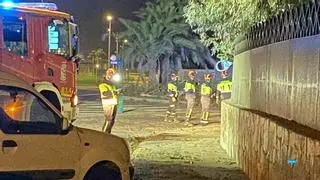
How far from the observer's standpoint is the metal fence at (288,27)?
28.0ft

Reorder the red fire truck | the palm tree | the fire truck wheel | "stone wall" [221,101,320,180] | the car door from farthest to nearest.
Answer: the palm tree < the fire truck wheel < the red fire truck < the car door < "stone wall" [221,101,320,180]

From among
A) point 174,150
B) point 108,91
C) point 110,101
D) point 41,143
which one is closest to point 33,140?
point 41,143

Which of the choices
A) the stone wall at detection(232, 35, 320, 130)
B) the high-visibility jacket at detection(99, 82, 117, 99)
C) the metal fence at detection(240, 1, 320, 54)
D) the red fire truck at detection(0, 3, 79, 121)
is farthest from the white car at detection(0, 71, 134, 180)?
the high-visibility jacket at detection(99, 82, 117, 99)

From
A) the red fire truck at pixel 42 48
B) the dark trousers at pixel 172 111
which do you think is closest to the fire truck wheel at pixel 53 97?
the red fire truck at pixel 42 48

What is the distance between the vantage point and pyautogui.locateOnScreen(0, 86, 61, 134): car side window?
26.4 feet

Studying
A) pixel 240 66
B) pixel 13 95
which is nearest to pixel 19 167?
pixel 13 95

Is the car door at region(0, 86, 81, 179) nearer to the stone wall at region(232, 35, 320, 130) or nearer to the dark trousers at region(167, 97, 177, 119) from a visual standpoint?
the stone wall at region(232, 35, 320, 130)

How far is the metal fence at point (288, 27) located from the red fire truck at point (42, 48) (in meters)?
4.91

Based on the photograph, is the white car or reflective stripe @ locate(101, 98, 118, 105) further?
reflective stripe @ locate(101, 98, 118, 105)

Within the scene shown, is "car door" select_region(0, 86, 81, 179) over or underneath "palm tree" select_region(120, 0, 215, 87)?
underneath

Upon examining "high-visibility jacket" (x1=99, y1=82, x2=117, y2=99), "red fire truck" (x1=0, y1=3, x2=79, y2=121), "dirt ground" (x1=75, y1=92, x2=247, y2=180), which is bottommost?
"dirt ground" (x1=75, y1=92, x2=247, y2=180)

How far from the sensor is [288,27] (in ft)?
33.3

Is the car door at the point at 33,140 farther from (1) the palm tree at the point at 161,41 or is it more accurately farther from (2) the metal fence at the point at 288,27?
(1) the palm tree at the point at 161,41

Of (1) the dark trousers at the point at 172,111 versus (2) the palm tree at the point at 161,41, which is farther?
(2) the palm tree at the point at 161,41
